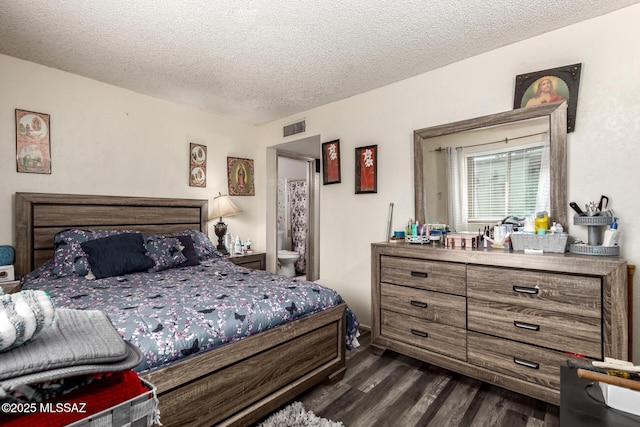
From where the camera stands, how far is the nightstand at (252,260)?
3770 mm

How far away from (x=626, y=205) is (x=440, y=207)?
117 centimetres

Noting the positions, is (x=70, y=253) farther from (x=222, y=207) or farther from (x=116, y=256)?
(x=222, y=207)

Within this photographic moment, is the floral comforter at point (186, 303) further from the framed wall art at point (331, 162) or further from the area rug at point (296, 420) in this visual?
the framed wall art at point (331, 162)

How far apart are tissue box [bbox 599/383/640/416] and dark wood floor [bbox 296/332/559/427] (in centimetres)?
119

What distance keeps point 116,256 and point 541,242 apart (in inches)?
123

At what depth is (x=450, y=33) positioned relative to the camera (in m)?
2.24

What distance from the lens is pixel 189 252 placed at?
9.77 feet

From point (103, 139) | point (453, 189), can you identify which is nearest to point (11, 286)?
point (103, 139)

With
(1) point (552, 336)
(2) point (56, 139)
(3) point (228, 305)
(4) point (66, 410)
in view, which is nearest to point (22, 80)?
(2) point (56, 139)

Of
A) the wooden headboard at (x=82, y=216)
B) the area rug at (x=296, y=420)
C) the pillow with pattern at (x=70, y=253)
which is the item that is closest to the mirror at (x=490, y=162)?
the area rug at (x=296, y=420)

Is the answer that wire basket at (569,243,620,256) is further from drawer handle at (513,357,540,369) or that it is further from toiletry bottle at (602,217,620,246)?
drawer handle at (513,357,540,369)

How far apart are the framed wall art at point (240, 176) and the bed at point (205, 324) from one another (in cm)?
147

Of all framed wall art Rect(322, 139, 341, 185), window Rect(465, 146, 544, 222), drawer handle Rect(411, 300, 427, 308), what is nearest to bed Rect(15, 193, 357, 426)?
drawer handle Rect(411, 300, 427, 308)

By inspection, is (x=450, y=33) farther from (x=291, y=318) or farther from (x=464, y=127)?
(x=291, y=318)
